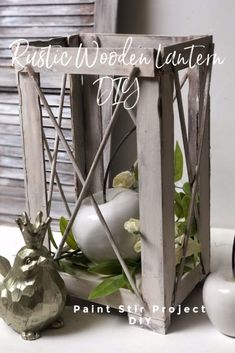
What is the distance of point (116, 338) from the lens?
0.62 m

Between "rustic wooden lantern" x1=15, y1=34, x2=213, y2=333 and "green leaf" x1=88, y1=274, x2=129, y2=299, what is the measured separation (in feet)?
0.05

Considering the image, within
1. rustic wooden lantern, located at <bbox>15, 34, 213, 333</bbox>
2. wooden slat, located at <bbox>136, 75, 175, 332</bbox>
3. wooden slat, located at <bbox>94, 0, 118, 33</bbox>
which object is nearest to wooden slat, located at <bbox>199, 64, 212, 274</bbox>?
rustic wooden lantern, located at <bbox>15, 34, 213, 333</bbox>

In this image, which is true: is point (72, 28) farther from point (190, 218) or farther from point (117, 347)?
point (117, 347)

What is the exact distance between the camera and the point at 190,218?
65cm

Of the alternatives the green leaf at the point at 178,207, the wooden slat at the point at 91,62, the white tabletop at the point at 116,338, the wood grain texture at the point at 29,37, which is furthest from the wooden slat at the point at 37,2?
the white tabletop at the point at 116,338

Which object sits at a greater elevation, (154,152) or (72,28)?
(72,28)

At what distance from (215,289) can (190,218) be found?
9 cm

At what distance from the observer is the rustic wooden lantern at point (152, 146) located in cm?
57

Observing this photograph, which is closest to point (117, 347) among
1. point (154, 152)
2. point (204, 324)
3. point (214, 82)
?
point (204, 324)

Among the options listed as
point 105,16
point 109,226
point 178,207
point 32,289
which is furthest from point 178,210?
point 105,16

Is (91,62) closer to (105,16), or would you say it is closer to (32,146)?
(32,146)

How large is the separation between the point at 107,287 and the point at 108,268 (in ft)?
0.12

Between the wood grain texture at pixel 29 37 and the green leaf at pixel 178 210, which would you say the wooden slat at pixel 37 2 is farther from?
the green leaf at pixel 178 210

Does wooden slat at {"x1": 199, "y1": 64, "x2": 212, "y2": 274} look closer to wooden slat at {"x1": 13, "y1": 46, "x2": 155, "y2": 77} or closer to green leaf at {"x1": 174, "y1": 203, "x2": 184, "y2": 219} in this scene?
green leaf at {"x1": 174, "y1": 203, "x2": 184, "y2": 219}
